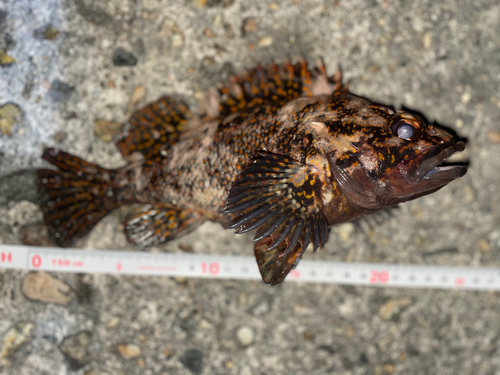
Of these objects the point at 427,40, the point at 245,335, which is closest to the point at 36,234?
the point at 245,335

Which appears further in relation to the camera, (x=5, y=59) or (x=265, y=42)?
(x=265, y=42)

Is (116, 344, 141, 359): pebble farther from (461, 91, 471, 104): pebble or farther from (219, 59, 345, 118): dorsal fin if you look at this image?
(461, 91, 471, 104): pebble

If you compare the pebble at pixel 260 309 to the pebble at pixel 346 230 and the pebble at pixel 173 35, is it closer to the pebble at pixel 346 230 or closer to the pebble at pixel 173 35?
the pebble at pixel 346 230

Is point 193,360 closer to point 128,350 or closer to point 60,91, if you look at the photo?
point 128,350

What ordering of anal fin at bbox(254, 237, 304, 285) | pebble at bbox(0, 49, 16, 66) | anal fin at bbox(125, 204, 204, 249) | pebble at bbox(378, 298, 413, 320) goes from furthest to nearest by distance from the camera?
pebble at bbox(378, 298, 413, 320) → pebble at bbox(0, 49, 16, 66) → anal fin at bbox(125, 204, 204, 249) → anal fin at bbox(254, 237, 304, 285)

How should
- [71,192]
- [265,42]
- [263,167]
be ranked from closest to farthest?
[263,167]
[71,192]
[265,42]

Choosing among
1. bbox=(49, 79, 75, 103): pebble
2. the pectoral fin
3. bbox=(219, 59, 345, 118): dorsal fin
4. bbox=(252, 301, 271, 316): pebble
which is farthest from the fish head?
bbox=(49, 79, 75, 103): pebble

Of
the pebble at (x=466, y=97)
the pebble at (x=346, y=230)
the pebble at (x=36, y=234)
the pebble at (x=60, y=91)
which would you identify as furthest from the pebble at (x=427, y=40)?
the pebble at (x=36, y=234)
